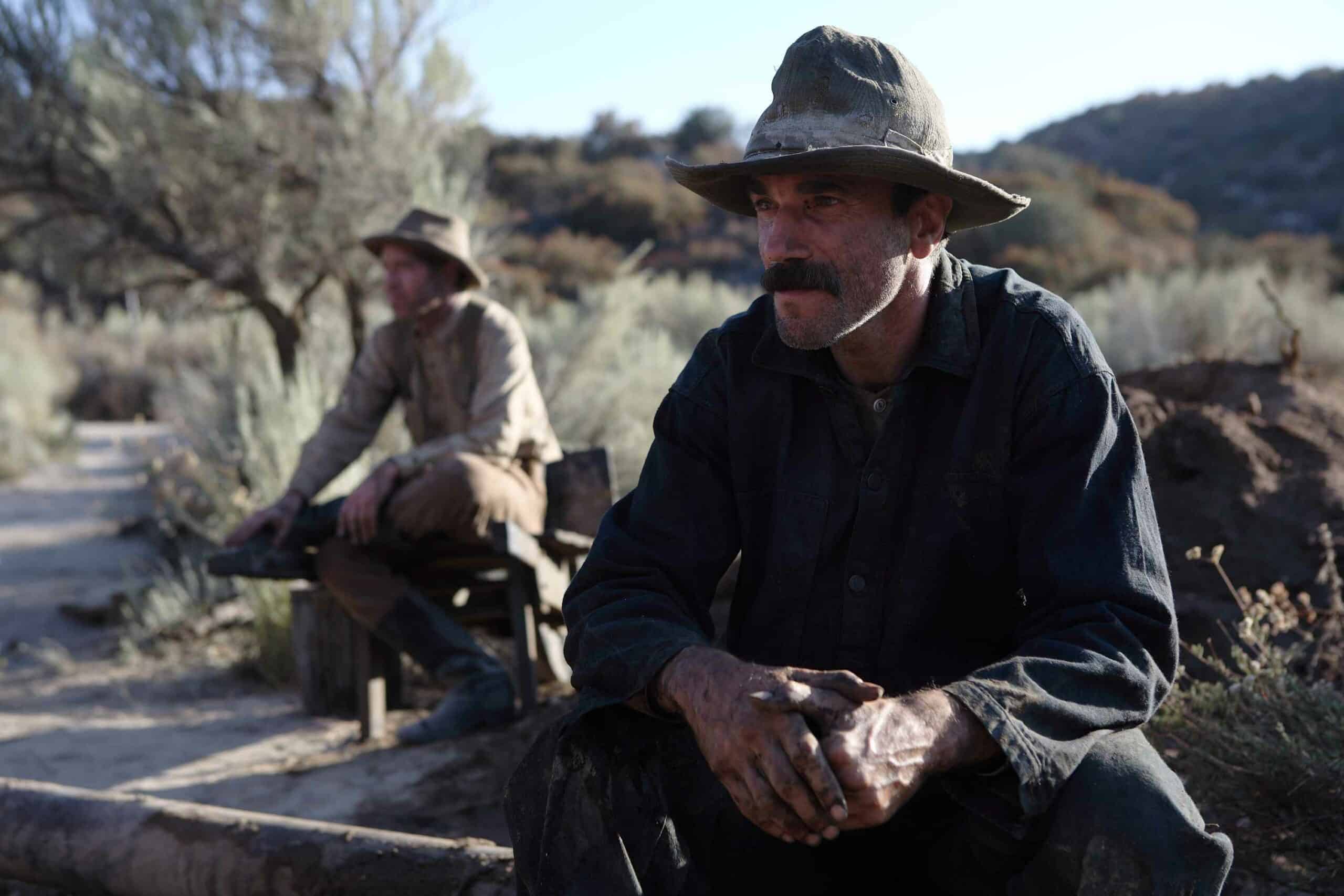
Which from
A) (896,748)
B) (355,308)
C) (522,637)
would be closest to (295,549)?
(522,637)

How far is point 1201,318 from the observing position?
13.2 meters

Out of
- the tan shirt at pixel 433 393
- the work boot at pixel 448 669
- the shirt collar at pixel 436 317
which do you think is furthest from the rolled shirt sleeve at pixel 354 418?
the work boot at pixel 448 669

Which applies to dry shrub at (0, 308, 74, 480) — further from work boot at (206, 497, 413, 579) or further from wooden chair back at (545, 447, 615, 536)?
wooden chair back at (545, 447, 615, 536)

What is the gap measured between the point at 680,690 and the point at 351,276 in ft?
28.9

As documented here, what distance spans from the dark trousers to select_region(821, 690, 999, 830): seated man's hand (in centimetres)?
9

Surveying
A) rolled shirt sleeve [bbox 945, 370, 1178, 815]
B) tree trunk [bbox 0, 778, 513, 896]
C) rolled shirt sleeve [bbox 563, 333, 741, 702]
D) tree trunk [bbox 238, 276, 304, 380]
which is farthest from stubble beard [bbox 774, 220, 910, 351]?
tree trunk [bbox 238, 276, 304, 380]

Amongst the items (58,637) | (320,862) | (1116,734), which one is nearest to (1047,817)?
(1116,734)

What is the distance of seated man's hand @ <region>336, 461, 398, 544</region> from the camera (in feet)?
15.1

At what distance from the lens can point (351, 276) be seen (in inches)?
402

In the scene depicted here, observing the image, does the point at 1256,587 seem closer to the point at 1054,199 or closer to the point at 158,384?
the point at 158,384

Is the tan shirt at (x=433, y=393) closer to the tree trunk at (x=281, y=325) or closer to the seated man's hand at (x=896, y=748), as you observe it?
the seated man's hand at (x=896, y=748)

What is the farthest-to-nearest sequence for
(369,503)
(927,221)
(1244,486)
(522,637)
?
(522,637) → (369,503) → (1244,486) → (927,221)

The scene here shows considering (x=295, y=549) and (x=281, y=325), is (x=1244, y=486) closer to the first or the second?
(x=295, y=549)

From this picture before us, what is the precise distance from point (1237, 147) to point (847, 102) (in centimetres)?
3835
